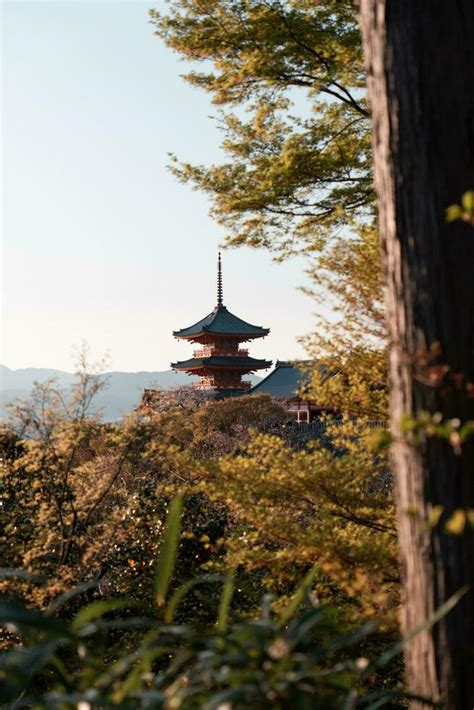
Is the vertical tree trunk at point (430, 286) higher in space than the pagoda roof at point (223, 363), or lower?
lower

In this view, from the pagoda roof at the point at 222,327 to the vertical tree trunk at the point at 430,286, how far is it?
3593 cm

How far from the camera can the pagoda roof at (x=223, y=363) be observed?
127ft

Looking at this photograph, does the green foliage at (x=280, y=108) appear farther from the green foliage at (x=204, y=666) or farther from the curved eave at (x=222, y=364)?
the curved eave at (x=222, y=364)

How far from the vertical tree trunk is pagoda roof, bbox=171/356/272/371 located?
1423 inches

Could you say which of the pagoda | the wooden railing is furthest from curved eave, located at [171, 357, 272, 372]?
the wooden railing

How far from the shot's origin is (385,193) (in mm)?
2605

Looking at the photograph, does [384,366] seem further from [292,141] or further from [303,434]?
[303,434]

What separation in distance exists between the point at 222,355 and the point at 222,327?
1402 millimetres

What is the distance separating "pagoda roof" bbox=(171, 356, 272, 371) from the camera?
38.8m

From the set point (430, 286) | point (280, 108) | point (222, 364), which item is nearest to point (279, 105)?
point (280, 108)

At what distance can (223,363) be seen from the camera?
128ft

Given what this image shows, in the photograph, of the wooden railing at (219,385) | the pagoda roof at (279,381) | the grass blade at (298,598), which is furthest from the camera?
the wooden railing at (219,385)

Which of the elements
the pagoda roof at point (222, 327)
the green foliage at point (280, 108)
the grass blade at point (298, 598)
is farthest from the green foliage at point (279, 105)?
the pagoda roof at point (222, 327)

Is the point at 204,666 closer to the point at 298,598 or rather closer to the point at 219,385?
the point at 298,598
